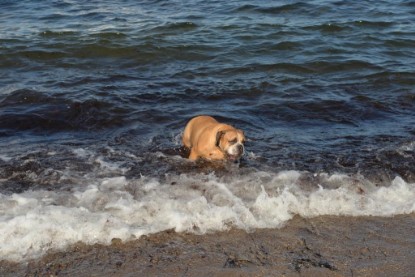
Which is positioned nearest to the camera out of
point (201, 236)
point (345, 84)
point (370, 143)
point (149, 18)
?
point (201, 236)

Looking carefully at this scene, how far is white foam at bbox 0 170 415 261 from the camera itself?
17.5 feet

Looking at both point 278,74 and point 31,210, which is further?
point 278,74

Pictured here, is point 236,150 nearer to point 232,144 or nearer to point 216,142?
point 232,144

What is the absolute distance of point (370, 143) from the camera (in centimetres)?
813

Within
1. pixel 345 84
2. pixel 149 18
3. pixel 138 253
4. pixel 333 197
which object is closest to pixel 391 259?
pixel 333 197

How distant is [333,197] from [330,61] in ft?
20.9

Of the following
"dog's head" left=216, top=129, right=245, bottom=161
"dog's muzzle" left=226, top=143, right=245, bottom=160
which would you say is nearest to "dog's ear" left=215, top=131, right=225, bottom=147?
"dog's head" left=216, top=129, right=245, bottom=161

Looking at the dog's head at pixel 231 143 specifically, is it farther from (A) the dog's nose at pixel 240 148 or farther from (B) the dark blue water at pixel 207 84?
(B) the dark blue water at pixel 207 84

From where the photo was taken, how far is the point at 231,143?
7156 mm

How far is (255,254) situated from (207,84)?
5.99m

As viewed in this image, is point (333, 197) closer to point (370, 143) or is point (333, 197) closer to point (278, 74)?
point (370, 143)

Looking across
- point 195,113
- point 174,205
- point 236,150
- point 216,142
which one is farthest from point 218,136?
point 195,113

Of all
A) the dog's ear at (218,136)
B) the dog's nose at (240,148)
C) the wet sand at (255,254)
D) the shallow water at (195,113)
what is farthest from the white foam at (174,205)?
the dog's ear at (218,136)

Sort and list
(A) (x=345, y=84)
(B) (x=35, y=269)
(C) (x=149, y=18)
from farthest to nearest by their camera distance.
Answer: (C) (x=149, y=18), (A) (x=345, y=84), (B) (x=35, y=269)
